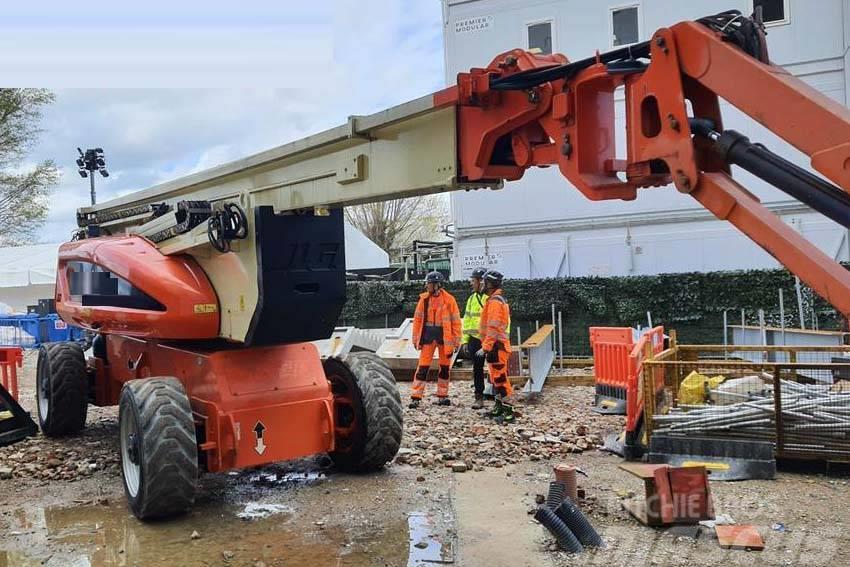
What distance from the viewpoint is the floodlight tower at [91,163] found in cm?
1962

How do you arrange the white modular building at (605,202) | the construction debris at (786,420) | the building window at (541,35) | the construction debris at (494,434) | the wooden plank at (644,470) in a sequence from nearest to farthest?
1. the wooden plank at (644,470)
2. the construction debris at (786,420)
3. the construction debris at (494,434)
4. the white modular building at (605,202)
5. the building window at (541,35)

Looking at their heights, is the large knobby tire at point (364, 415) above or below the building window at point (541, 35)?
below

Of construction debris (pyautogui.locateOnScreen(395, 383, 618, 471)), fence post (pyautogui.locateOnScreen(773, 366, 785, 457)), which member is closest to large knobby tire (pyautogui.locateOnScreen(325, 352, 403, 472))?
construction debris (pyautogui.locateOnScreen(395, 383, 618, 471))

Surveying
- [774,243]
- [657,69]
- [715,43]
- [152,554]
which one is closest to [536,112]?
[657,69]

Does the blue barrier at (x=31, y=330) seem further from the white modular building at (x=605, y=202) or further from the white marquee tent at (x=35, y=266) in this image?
the white modular building at (x=605, y=202)

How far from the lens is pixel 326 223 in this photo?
566cm

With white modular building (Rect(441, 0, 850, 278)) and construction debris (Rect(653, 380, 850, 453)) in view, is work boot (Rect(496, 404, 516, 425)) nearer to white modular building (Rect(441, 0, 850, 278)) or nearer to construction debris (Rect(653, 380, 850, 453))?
construction debris (Rect(653, 380, 850, 453))

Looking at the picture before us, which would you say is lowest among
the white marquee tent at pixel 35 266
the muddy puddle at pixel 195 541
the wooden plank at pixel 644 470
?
the muddy puddle at pixel 195 541

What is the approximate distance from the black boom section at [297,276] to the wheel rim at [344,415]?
98 centimetres

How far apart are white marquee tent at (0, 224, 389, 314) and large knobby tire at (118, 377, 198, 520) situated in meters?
18.0

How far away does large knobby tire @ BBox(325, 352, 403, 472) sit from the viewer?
21.0 ft

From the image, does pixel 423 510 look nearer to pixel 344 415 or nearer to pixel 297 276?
pixel 344 415

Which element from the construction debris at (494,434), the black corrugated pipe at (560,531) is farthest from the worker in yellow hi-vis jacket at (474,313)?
the black corrugated pipe at (560,531)

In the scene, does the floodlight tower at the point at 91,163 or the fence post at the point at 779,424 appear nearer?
the fence post at the point at 779,424
